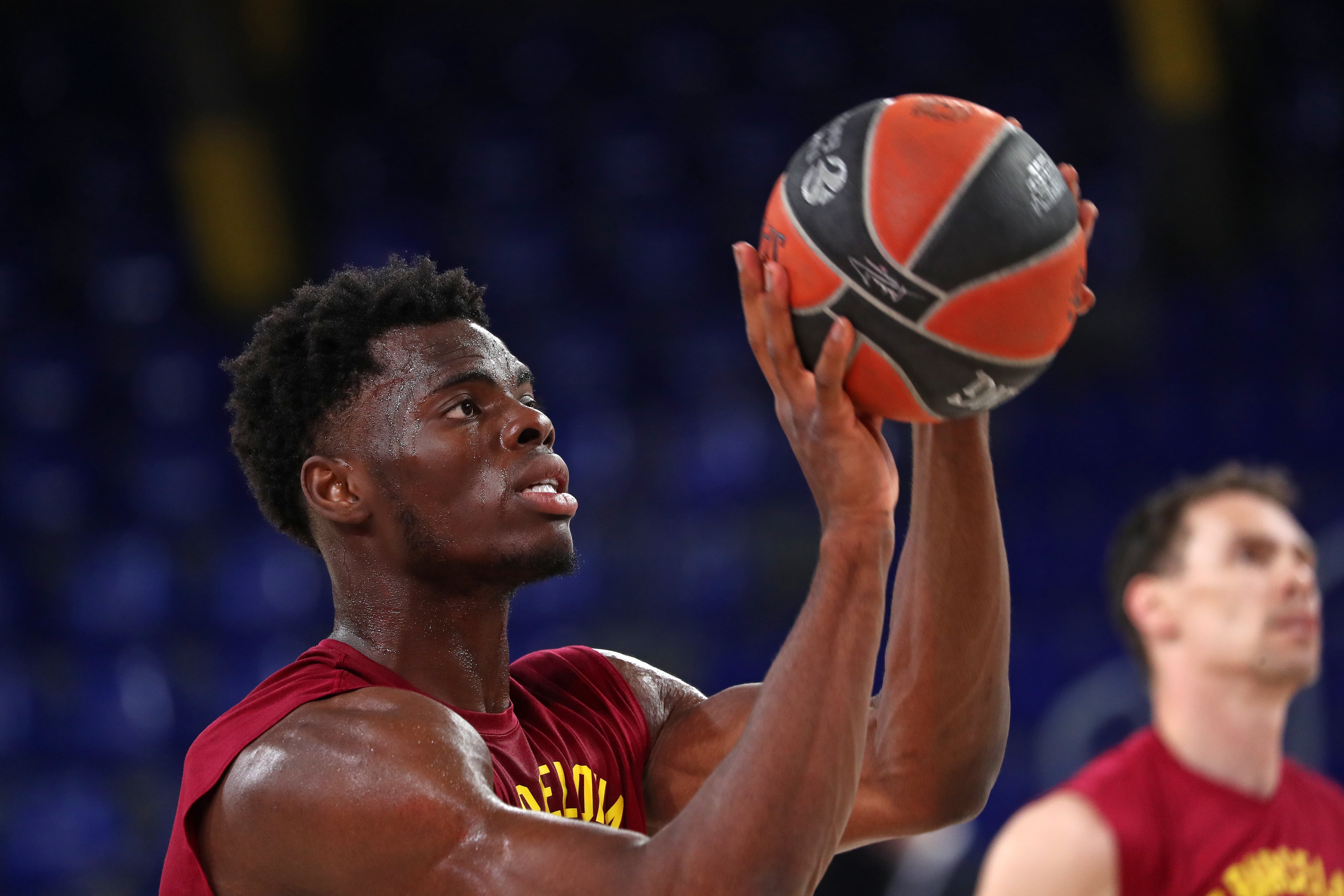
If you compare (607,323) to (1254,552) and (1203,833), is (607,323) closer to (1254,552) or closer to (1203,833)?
(1254,552)

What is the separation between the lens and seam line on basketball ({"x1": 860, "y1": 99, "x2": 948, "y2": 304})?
209 cm

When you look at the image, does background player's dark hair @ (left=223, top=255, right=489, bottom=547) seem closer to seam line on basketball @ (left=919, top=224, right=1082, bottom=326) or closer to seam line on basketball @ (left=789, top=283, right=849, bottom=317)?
seam line on basketball @ (left=789, top=283, right=849, bottom=317)

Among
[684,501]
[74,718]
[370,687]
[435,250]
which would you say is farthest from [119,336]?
[370,687]

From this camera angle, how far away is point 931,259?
2.10 metres

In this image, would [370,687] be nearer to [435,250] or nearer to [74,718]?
[74,718]

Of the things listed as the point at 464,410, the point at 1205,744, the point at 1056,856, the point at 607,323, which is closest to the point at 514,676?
the point at 464,410

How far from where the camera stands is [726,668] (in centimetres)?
695

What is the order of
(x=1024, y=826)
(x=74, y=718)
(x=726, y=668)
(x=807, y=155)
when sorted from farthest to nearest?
(x=74, y=718) → (x=726, y=668) → (x=1024, y=826) → (x=807, y=155)

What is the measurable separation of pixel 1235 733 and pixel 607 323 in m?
5.60

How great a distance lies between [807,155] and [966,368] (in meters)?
0.40

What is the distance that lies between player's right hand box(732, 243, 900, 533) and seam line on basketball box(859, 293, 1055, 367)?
46mm

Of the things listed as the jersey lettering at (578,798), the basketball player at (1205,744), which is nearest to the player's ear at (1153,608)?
the basketball player at (1205,744)

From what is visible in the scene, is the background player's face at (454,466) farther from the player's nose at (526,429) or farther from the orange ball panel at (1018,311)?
the orange ball panel at (1018,311)

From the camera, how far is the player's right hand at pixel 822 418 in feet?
6.83
